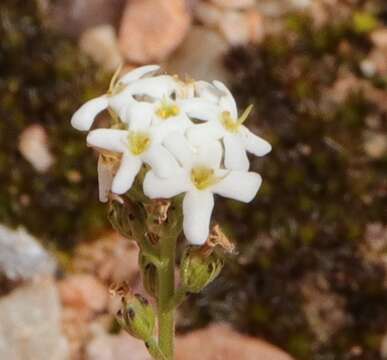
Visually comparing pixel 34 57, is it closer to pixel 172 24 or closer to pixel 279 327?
pixel 172 24

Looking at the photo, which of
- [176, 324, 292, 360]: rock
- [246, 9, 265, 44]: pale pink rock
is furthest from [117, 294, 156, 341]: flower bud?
[246, 9, 265, 44]: pale pink rock

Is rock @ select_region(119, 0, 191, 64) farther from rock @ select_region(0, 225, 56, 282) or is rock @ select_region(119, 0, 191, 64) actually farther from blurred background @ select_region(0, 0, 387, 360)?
rock @ select_region(0, 225, 56, 282)

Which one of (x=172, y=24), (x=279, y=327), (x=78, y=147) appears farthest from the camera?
(x=172, y=24)

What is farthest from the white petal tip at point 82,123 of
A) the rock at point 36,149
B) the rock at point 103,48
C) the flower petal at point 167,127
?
the rock at point 103,48

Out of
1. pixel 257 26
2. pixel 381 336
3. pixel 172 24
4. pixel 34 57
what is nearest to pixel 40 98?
pixel 34 57

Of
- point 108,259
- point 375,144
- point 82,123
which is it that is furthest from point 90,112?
point 375,144

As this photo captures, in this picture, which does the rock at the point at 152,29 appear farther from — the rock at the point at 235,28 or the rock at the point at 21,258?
the rock at the point at 21,258
